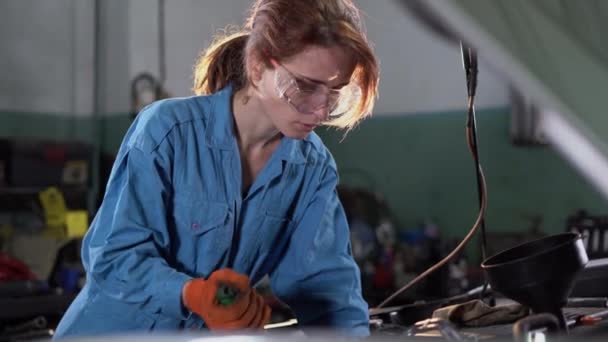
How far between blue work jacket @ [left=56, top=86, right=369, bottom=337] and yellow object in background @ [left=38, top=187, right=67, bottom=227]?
252cm

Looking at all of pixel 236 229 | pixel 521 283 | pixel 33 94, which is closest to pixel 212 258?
pixel 236 229

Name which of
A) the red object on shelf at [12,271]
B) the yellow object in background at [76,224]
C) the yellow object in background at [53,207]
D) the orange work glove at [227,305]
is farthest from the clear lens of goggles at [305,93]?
the yellow object in background at [53,207]

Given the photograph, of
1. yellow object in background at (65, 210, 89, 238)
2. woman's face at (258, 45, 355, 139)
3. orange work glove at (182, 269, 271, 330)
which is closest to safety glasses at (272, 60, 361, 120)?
woman's face at (258, 45, 355, 139)

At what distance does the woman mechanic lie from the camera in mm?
1307

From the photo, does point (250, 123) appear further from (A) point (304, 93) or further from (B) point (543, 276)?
(B) point (543, 276)

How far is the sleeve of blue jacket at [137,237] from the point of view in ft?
4.24

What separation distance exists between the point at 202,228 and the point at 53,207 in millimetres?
2695

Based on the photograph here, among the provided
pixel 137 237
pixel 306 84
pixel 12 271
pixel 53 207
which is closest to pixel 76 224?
pixel 53 207

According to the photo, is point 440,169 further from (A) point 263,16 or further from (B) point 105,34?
(A) point 263,16

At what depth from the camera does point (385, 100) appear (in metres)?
5.09

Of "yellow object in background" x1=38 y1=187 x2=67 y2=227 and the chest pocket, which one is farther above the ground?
the chest pocket

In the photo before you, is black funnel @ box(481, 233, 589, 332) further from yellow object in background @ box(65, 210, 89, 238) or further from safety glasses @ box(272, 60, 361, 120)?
yellow object in background @ box(65, 210, 89, 238)

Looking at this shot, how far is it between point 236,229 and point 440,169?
3533 mm

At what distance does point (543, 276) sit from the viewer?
3.50 ft
